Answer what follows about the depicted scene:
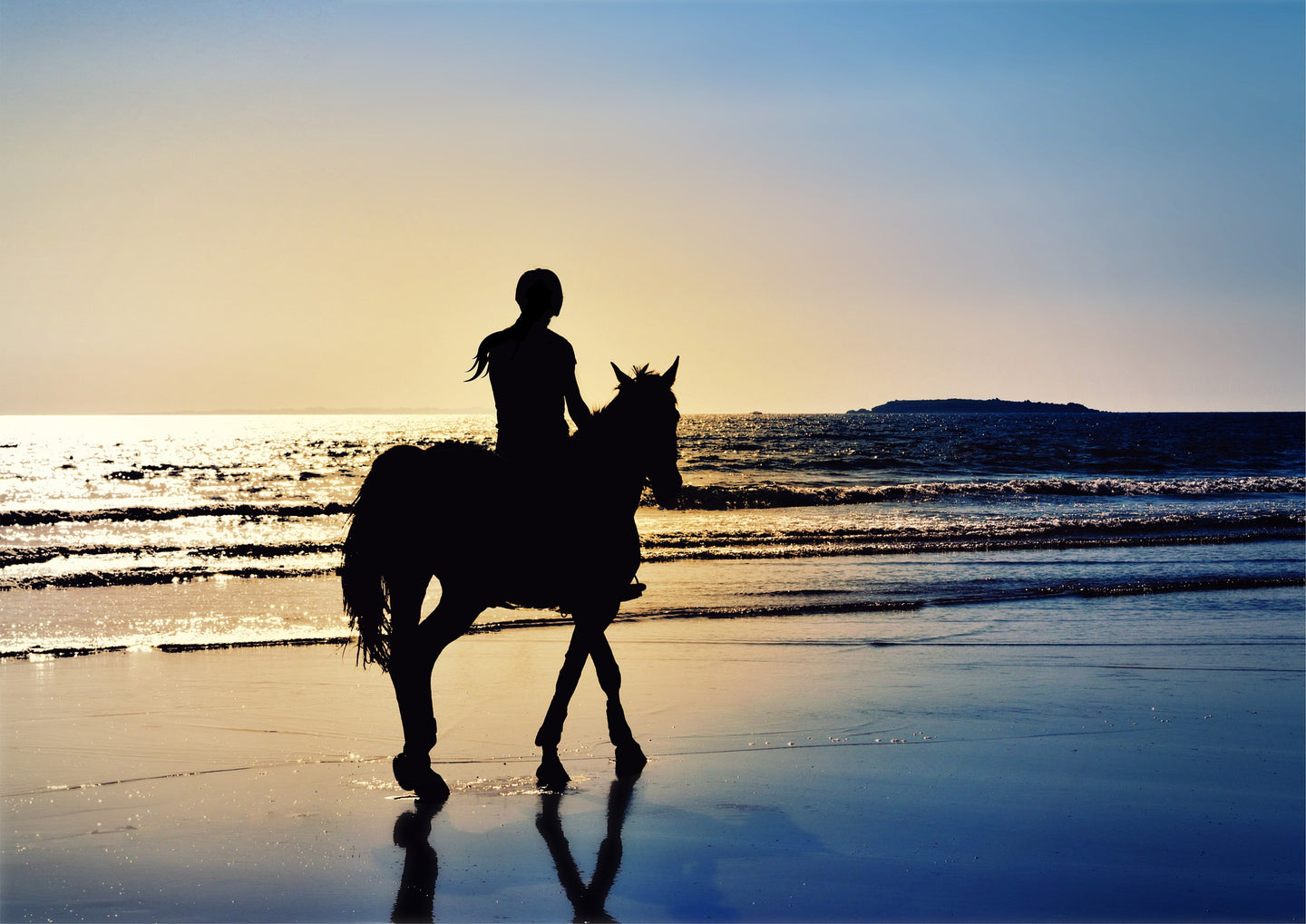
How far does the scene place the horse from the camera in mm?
4945

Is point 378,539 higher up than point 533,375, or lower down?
lower down

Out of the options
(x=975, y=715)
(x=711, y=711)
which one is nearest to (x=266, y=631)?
(x=711, y=711)

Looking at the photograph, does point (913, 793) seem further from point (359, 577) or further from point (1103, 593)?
point (1103, 593)

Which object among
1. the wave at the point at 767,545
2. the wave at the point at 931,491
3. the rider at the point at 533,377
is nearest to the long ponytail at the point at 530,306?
the rider at the point at 533,377

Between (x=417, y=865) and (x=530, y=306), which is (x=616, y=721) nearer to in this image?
(x=417, y=865)

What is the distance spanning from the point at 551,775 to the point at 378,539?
4.95 feet

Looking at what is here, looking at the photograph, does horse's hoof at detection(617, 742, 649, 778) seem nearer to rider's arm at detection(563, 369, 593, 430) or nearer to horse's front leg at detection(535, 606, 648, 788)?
horse's front leg at detection(535, 606, 648, 788)

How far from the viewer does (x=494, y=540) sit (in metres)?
5.07

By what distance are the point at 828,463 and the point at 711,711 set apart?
146ft

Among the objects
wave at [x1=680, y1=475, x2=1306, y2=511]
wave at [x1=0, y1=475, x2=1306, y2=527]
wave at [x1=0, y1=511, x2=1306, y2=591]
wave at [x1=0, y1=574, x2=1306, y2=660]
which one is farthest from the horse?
wave at [x1=680, y1=475, x2=1306, y2=511]

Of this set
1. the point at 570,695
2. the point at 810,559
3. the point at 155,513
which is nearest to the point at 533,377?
the point at 570,695

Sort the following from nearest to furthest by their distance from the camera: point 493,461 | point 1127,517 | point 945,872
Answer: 1. point 945,872
2. point 493,461
3. point 1127,517

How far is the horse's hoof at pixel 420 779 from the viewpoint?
4.96 metres

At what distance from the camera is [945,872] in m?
4.13
